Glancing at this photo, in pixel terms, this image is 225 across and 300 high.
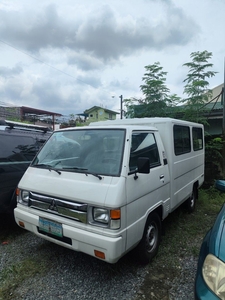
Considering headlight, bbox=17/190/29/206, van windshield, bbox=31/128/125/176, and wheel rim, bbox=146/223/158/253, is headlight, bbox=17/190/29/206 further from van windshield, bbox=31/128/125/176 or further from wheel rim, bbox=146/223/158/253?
wheel rim, bbox=146/223/158/253

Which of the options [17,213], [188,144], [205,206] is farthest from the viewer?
[205,206]

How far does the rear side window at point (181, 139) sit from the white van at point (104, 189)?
68 millimetres

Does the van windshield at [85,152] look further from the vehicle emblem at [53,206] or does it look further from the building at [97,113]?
the building at [97,113]

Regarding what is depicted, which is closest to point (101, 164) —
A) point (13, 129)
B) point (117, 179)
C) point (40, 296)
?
point (117, 179)

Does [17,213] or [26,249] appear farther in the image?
[26,249]

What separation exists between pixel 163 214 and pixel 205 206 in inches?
108

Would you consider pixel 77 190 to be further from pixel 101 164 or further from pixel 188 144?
pixel 188 144

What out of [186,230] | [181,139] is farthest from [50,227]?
[181,139]

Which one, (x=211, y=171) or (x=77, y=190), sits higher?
(x=77, y=190)

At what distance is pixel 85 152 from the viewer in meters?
2.93

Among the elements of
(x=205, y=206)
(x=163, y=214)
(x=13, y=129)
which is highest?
(x=13, y=129)

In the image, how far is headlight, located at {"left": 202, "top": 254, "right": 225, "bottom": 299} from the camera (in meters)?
1.49

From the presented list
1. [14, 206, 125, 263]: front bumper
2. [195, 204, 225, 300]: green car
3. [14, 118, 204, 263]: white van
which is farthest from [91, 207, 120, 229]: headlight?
[195, 204, 225, 300]: green car

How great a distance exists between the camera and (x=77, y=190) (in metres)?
2.44
